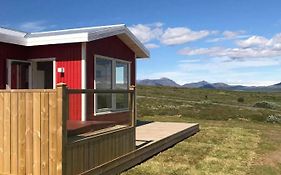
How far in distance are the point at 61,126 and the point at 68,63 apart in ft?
18.2

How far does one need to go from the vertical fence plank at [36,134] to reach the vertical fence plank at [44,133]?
0.07 metres

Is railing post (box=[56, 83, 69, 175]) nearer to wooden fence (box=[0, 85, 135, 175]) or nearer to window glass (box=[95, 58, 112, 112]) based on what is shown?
A: wooden fence (box=[0, 85, 135, 175])

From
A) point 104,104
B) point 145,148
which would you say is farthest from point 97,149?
point 104,104

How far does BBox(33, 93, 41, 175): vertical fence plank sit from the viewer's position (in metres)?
5.87

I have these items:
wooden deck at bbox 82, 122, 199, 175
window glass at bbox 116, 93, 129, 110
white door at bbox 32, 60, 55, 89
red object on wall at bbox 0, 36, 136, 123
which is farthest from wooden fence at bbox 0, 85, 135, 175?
white door at bbox 32, 60, 55, 89

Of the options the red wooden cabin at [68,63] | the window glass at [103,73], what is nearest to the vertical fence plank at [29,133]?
the red wooden cabin at [68,63]

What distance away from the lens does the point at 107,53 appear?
40.0 feet

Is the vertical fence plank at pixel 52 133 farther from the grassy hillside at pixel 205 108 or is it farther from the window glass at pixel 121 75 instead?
the grassy hillside at pixel 205 108

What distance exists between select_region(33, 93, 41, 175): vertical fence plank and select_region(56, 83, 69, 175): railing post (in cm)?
42

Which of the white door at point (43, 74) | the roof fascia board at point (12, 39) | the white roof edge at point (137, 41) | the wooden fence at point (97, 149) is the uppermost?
the white roof edge at point (137, 41)

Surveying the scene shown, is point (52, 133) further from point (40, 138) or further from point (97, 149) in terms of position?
point (97, 149)

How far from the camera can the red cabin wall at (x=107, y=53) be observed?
35.9 ft

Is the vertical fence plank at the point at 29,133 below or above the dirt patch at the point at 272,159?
above

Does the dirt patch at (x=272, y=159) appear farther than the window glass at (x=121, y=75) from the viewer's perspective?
No
